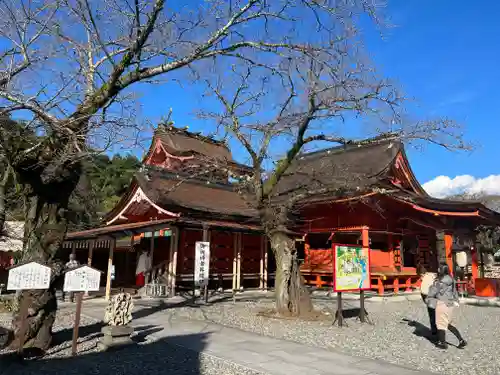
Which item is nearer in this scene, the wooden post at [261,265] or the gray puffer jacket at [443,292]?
the gray puffer jacket at [443,292]

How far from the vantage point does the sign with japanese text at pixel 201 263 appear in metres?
13.3

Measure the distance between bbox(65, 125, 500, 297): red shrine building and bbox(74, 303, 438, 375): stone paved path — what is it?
608 centimetres

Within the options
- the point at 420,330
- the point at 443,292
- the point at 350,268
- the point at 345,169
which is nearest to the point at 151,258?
the point at 345,169

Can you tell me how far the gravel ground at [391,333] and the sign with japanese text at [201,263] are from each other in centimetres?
99

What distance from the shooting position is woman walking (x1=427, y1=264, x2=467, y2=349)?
7543 mm

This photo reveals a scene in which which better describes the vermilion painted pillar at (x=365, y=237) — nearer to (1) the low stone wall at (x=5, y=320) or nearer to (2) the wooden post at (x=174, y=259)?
(2) the wooden post at (x=174, y=259)

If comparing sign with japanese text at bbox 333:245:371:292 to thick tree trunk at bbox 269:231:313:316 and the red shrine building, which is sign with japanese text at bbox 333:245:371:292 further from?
the red shrine building

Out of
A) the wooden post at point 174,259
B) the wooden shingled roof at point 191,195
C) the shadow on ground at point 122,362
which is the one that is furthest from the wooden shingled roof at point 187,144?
the shadow on ground at point 122,362

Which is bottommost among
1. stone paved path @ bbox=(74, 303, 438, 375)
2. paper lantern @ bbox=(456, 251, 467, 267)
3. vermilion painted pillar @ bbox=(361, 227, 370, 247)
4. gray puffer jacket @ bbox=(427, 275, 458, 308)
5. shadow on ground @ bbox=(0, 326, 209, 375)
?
shadow on ground @ bbox=(0, 326, 209, 375)

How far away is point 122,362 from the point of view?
608 centimetres

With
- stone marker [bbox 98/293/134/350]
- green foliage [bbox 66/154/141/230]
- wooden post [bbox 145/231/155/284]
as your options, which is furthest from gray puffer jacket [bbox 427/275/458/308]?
green foliage [bbox 66/154/141/230]

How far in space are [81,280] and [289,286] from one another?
5.42 meters

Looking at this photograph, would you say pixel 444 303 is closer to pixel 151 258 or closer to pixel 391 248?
pixel 391 248

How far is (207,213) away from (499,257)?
29.1 metres
